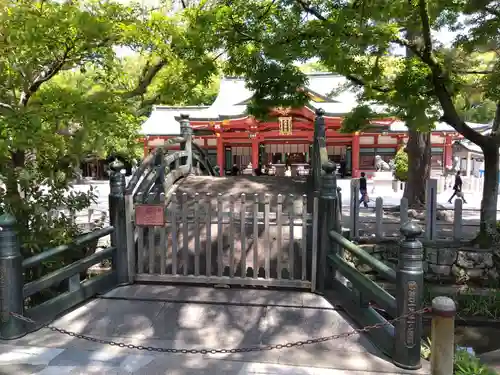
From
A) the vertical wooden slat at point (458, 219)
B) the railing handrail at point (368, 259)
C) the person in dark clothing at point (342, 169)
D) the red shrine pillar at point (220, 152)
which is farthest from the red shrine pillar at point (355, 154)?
the railing handrail at point (368, 259)

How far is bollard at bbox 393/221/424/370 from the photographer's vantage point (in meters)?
3.12

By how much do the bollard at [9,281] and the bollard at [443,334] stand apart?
3.54m

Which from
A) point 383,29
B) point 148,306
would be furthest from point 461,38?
point 148,306

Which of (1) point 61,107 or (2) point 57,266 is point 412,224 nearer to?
(1) point 61,107

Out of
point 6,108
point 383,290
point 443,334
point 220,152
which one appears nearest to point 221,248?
point 383,290

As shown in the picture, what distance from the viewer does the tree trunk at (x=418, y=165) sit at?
13.2 meters

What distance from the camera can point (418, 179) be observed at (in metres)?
13.3

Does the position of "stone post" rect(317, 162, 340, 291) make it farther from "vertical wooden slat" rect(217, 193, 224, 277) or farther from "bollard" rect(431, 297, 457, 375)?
"bollard" rect(431, 297, 457, 375)

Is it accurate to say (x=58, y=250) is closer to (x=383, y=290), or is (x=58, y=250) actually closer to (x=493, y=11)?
(x=383, y=290)

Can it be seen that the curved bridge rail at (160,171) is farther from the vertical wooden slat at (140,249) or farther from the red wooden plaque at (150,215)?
the vertical wooden slat at (140,249)

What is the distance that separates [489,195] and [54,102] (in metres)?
8.94

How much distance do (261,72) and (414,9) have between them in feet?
10.8

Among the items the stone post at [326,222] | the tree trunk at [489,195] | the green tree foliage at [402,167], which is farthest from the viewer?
the green tree foliage at [402,167]

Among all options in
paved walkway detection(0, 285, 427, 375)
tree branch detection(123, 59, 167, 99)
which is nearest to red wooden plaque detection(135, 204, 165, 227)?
paved walkway detection(0, 285, 427, 375)
